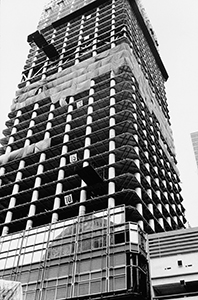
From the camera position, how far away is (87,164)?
52.2 metres

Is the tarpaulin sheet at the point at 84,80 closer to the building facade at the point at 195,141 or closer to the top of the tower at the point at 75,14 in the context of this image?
the top of the tower at the point at 75,14

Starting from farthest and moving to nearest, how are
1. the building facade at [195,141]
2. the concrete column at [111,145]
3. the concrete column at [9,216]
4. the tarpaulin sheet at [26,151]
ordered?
1. the building facade at [195,141]
2. the tarpaulin sheet at [26,151]
3. the concrete column at [9,216]
4. the concrete column at [111,145]

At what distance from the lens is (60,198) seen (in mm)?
51062

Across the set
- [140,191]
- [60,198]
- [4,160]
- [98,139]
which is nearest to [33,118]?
[4,160]

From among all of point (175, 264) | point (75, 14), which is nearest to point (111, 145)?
point (175, 264)

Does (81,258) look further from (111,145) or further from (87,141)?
(87,141)

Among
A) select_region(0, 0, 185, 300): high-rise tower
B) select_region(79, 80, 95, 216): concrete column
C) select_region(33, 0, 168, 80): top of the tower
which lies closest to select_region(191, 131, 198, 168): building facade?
select_region(33, 0, 168, 80): top of the tower

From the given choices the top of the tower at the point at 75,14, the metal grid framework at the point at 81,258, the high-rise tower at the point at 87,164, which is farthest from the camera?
the top of the tower at the point at 75,14

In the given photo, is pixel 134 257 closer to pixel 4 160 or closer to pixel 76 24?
pixel 4 160

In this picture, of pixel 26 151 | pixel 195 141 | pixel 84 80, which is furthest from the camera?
pixel 195 141

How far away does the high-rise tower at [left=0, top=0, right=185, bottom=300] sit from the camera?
37.9m

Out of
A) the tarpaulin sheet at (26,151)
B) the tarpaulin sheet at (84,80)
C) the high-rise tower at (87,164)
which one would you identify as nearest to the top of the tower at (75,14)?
the high-rise tower at (87,164)

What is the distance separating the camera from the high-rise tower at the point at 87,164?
37.9 m

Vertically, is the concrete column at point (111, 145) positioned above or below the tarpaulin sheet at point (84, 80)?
below
